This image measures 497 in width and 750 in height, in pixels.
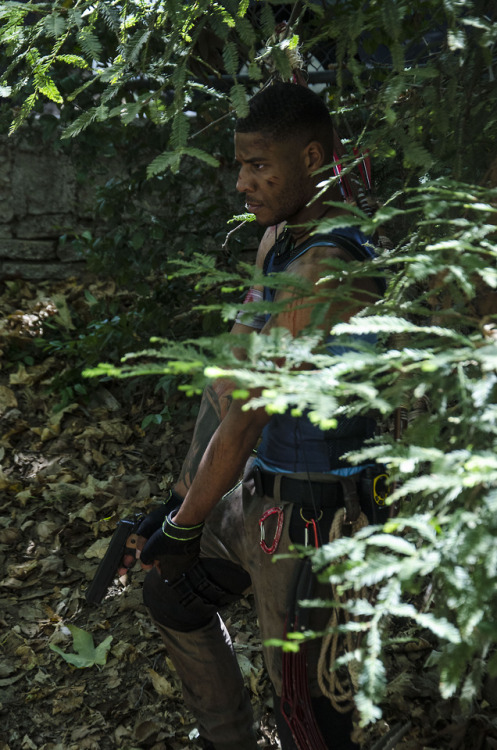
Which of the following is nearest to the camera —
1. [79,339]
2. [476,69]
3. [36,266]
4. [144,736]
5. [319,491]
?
[476,69]

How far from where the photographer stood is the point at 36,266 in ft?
18.4

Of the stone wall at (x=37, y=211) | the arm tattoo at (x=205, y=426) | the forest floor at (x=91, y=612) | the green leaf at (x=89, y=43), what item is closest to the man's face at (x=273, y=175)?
the green leaf at (x=89, y=43)

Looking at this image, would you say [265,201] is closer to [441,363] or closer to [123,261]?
[441,363]

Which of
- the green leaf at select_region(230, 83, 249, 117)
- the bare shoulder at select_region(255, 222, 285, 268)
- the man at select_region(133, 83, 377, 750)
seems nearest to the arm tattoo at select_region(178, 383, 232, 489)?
the man at select_region(133, 83, 377, 750)

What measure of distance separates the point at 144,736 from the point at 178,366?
2401 millimetres

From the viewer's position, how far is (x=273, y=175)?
227 cm

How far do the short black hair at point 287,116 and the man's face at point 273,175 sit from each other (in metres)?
0.03

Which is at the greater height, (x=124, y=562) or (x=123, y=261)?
(x=123, y=261)

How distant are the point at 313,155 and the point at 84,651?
7.82ft

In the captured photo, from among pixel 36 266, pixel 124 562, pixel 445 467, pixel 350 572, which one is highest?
pixel 445 467

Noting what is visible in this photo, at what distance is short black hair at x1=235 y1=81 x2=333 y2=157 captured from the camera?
2.25m

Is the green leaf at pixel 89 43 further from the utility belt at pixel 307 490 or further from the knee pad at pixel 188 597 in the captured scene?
the knee pad at pixel 188 597

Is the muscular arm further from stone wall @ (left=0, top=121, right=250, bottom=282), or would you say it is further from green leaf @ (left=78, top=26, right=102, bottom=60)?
stone wall @ (left=0, top=121, right=250, bottom=282)

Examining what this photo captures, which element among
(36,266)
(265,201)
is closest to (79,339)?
(36,266)
